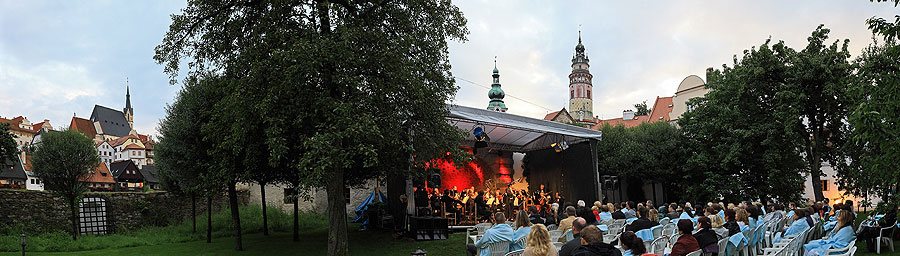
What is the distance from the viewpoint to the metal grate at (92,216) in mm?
17312

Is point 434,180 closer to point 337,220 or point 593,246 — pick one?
point 337,220

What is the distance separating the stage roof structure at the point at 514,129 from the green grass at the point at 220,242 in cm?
317

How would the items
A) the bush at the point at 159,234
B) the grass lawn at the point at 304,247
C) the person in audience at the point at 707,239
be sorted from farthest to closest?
the bush at the point at 159,234 < the grass lawn at the point at 304,247 < the person in audience at the point at 707,239

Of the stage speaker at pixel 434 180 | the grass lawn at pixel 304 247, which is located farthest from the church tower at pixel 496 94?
the grass lawn at pixel 304 247

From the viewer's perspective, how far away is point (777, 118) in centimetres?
1814

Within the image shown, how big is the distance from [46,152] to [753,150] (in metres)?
22.1

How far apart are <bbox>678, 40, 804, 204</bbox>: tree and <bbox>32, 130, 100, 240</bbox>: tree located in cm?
1989

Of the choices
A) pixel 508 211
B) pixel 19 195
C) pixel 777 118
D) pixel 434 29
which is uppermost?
pixel 434 29

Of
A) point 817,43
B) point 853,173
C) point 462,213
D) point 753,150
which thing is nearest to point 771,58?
point 817,43

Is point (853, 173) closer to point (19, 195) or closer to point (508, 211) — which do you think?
Answer: point (508, 211)

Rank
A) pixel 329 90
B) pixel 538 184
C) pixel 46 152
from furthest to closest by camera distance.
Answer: pixel 538 184
pixel 46 152
pixel 329 90

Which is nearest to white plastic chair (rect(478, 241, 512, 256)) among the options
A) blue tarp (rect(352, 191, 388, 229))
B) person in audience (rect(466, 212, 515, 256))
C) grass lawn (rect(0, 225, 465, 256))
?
person in audience (rect(466, 212, 515, 256))

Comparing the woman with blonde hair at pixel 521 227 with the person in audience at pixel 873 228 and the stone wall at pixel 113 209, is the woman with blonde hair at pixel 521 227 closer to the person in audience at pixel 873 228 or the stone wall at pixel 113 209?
the person in audience at pixel 873 228

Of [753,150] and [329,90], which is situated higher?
[329,90]
